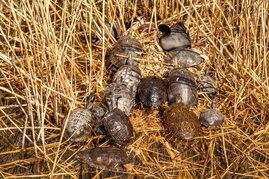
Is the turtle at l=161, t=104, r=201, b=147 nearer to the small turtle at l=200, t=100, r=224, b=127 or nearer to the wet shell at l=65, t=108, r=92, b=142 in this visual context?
the small turtle at l=200, t=100, r=224, b=127

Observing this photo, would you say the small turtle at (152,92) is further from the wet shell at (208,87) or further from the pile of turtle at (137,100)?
the wet shell at (208,87)

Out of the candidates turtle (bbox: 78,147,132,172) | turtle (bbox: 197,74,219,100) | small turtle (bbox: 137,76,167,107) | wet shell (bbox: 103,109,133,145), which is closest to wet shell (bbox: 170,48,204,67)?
turtle (bbox: 197,74,219,100)

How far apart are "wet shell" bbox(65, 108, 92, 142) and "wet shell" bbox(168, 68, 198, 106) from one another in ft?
2.69

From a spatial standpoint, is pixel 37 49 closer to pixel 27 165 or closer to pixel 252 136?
pixel 27 165

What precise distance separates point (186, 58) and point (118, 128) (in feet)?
4.13

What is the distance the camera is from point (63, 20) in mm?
3789

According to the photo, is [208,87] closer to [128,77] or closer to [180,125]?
[180,125]

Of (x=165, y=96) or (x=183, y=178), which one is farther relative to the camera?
(x=165, y=96)

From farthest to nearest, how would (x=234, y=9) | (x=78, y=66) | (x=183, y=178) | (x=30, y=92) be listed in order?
(x=78, y=66)
(x=234, y=9)
(x=30, y=92)
(x=183, y=178)

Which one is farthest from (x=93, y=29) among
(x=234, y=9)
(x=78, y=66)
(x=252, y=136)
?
(x=252, y=136)

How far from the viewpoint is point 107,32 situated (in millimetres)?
4629

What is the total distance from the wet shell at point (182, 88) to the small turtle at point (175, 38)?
1.58 ft

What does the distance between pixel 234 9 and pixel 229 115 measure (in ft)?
3.06

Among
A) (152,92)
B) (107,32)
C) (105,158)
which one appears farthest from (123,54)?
(105,158)
